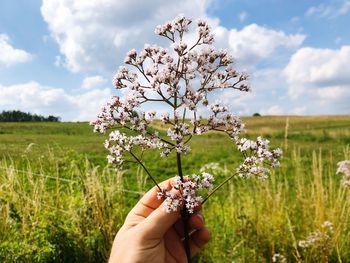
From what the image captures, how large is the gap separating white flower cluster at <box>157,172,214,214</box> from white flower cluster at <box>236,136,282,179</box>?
20 cm

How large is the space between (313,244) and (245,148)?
18.3 ft

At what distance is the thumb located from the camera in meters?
2.26

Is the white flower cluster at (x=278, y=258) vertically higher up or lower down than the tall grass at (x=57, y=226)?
lower down

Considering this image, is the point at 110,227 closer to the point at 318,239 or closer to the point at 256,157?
the point at 318,239

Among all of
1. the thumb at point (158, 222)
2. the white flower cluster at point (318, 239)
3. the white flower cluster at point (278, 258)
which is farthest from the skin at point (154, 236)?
the white flower cluster at point (318, 239)

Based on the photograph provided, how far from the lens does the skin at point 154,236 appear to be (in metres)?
2.33

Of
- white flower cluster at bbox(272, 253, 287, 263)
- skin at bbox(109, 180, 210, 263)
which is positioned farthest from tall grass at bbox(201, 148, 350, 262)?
skin at bbox(109, 180, 210, 263)

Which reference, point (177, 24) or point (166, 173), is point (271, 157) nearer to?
point (177, 24)

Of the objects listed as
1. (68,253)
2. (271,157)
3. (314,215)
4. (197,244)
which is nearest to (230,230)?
(314,215)

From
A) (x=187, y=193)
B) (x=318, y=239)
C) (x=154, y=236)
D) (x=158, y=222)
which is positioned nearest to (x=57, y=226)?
(x=318, y=239)

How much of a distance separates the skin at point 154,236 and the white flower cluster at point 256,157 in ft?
1.06

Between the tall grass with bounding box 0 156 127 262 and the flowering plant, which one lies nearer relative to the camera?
the flowering plant

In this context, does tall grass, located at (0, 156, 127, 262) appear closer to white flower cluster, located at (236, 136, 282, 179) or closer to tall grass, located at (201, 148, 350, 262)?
tall grass, located at (201, 148, 350, 262)

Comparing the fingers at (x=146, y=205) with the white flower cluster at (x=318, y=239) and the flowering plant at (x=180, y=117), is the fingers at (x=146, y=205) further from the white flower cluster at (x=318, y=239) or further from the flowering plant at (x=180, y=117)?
the white flower cluster at (x=318, y=239)
